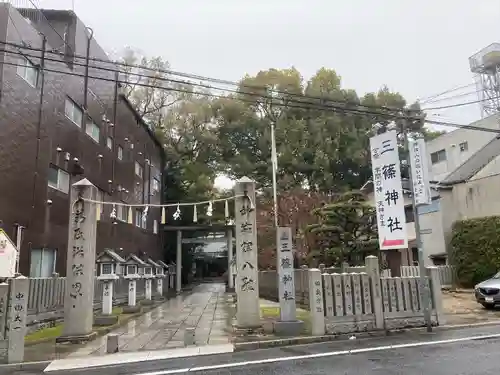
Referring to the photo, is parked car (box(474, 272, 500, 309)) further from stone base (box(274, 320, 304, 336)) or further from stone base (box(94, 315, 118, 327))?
stone base (box(94, 315, 118, 327))

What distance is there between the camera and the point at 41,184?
56.0 ft

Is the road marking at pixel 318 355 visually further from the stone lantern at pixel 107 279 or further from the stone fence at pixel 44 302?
the stone lantern at pixel 107 279

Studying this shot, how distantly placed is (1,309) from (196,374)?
16.2ft

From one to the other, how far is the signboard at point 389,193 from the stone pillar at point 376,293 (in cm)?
77

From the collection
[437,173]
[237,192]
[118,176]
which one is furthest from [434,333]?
[437,173]

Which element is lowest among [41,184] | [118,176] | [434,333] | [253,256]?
[434,333]

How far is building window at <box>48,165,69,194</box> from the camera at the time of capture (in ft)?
59.8

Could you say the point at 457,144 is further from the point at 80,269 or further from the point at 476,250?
the point at 80,269

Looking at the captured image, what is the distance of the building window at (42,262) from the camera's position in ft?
53.9

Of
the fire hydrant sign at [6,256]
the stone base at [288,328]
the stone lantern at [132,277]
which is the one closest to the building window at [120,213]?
the stone lantern at [132,277]

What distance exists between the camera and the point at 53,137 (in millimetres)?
18156

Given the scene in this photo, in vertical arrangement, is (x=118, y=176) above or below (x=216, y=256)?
above

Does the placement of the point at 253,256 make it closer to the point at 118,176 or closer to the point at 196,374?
the point at 196,374

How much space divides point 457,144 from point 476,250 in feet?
48.0
